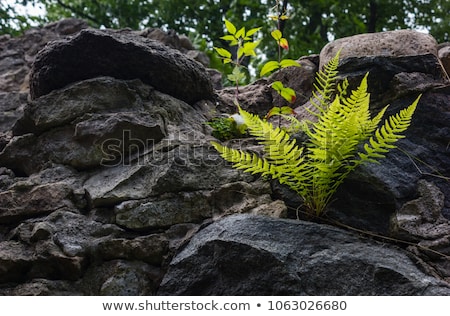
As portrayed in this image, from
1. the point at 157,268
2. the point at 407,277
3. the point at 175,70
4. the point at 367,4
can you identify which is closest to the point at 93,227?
the point at 157,268

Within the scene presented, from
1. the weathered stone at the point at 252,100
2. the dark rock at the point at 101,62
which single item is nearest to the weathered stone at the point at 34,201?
the dark rock at the point at 101,62

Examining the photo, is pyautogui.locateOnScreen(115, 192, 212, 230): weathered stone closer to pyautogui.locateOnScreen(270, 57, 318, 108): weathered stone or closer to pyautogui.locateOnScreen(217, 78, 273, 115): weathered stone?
pyautogui.locateOnScreen(217, 78, 273, 115): weathered stone

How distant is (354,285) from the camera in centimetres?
239

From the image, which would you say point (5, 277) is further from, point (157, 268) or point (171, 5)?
point (171, 5)

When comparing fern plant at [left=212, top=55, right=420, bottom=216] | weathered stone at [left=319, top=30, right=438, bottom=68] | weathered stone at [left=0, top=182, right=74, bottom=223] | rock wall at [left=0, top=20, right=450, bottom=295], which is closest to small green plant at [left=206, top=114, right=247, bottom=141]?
rock wall at [left=0, top=20, right=450, bottom=295]

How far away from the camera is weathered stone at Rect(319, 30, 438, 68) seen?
3.72 meters

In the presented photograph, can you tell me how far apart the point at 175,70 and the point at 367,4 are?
819 cm

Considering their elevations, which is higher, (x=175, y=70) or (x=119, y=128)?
(x=175, y=70)

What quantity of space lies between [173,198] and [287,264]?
37.5 inches

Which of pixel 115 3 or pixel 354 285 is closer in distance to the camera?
pixel 354 285

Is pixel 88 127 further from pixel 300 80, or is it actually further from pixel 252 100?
pixel 300 80

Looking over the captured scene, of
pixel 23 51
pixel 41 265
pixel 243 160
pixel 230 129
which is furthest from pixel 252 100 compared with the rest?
pixel 23 51

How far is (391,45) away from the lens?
379 centimetres

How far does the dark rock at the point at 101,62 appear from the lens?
3.65 meters
